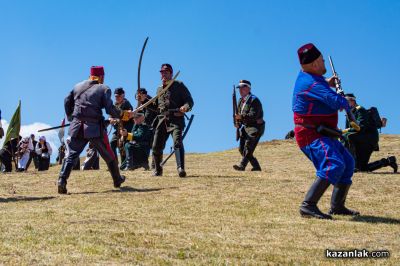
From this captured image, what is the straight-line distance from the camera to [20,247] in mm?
5637

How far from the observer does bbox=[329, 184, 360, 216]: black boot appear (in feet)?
25.6

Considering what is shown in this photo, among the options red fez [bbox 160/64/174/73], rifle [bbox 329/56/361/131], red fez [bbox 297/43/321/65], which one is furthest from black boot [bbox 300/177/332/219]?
red fez [bbox 160/64/174/73]

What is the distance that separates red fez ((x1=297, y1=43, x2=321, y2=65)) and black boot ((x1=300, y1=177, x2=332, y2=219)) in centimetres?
144

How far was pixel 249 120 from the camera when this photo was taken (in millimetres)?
14891

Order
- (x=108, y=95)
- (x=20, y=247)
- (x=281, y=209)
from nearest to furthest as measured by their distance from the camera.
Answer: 1. (x=20, y=247)
2. (x=281, y=209)
3. (x=108, y=95)

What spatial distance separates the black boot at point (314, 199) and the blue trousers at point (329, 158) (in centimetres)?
10

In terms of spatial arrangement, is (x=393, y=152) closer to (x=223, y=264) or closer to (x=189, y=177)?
(x=189, y=177)

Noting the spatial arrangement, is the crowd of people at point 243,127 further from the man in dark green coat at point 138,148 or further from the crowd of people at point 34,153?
the crowd of people at point 34,153

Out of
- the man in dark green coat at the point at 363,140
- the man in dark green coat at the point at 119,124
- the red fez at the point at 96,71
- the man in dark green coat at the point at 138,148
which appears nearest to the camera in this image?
the red fez at the point at 96,71

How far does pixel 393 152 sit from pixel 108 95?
57.5 feet

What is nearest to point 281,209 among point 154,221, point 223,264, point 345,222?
point 345,222

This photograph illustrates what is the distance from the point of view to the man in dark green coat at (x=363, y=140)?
49.3 feet

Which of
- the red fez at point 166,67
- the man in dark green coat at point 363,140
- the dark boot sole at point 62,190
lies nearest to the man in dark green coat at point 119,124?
the red fez at point 166,67

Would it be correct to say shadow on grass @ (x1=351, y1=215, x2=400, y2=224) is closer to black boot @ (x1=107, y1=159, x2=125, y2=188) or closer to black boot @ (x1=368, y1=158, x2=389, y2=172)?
black boot @ (x1=107, y1=159, x2=125, y2=188)
